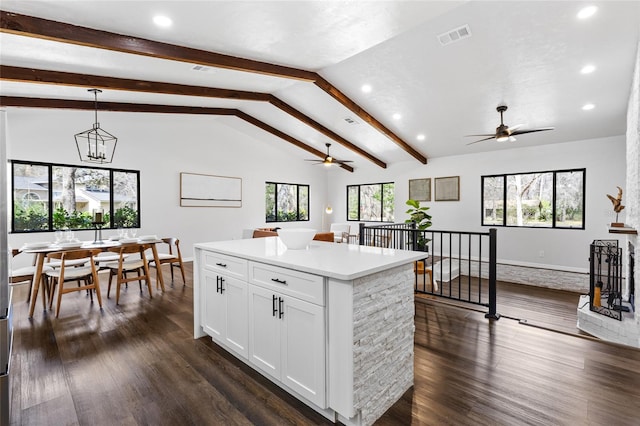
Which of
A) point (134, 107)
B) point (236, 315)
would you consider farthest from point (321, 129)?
point (236, 315)

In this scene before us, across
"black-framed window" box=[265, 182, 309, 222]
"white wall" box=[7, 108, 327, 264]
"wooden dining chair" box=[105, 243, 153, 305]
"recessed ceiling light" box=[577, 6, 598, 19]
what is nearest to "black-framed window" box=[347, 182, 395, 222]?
"black-framed window" box=[265, 182, 309, 222]

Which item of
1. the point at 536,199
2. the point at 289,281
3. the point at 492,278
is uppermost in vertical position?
the point at 536,199

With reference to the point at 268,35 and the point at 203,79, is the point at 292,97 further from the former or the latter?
the point at 268,35

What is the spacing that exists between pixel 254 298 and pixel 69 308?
3.25 meters

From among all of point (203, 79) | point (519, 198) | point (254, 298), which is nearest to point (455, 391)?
point (254, 298)

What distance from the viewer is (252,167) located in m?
8.48

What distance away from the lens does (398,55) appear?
3963 millimetres

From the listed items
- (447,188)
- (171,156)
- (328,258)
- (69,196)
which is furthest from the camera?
(447,188)

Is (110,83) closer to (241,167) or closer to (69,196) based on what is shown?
(69,196)

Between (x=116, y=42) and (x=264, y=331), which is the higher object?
(x=116, y=42)

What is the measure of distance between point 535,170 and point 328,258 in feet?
21.0

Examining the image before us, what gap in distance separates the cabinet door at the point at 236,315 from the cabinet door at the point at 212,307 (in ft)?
0.25

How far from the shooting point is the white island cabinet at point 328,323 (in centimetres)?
168

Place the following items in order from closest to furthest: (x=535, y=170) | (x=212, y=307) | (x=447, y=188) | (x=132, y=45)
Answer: (x=212, y=307) → (x=132, y=45) → (x=535, y=170) → (x=447, y=188)
